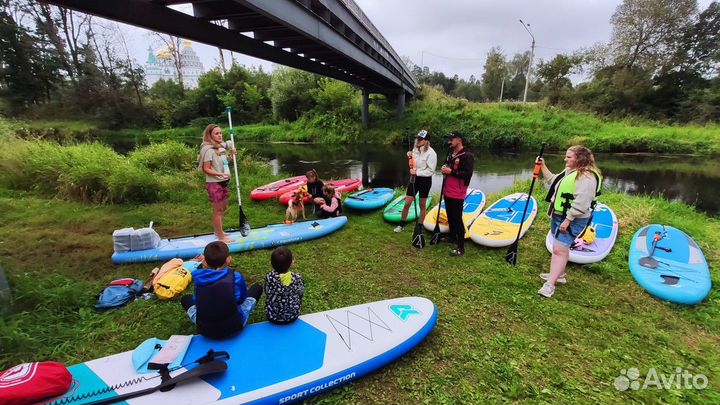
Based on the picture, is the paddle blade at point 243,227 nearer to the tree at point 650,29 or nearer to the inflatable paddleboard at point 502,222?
the inflatable paddleboard at point 502,222

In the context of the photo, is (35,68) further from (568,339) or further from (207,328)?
(568,339)

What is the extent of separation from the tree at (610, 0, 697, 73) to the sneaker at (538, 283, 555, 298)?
30.6m

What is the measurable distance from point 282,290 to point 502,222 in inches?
173

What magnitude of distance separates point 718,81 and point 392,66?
78.0ft

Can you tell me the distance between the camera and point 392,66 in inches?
727

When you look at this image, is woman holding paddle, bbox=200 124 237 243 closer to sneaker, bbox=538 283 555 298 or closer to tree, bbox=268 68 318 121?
sneaker, bbox=538 283 555 298

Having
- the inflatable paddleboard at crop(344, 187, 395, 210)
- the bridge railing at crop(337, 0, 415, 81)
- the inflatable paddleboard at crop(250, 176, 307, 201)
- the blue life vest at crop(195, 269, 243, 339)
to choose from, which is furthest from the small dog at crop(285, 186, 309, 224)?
the bridge railing at crop(337, 0, 415, 81)

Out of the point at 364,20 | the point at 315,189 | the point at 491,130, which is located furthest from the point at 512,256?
the point at 491,130

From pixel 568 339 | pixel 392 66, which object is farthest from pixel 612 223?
pixel 392 66

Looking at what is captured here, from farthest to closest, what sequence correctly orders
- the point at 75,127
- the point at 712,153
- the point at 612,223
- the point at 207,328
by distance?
the point at 75,127 < the point at 712,153 < the point at 612,223 < the point at 207,328

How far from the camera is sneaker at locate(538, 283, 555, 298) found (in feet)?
12.7

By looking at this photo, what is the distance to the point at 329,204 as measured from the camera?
6465 mm

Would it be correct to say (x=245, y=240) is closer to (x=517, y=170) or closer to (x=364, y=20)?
(x=364, y=20)

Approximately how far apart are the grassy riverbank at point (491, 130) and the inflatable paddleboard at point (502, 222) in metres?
16.2
